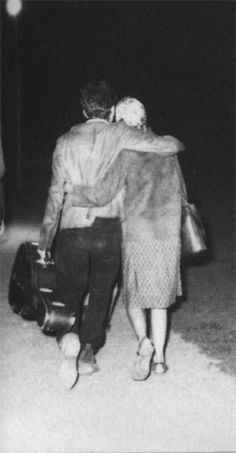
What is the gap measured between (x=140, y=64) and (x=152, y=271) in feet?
130

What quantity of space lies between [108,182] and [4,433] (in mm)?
1553

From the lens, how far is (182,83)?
135 feet

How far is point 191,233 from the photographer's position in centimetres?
426

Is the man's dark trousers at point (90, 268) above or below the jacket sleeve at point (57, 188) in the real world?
below

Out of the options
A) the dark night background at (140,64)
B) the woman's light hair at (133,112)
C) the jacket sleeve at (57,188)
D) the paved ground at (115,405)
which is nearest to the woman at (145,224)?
the woman's light hair at (133,112)

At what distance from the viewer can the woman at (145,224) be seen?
4.03 metres

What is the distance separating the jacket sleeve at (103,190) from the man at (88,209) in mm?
37

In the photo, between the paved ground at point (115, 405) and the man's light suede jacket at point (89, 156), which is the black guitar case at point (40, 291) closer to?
the paved ground at point (115, 405)

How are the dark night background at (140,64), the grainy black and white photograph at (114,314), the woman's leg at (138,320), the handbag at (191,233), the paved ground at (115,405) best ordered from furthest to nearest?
the dark night background at (140,64)
the woman's leg at (138,320)
the handbag at (191,233)
the grainy black and white photograph at (114,314)
the paved ground at (115,405)

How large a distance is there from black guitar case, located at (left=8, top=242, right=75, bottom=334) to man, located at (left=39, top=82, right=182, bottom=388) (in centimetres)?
14

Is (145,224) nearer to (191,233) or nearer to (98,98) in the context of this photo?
(191,233)

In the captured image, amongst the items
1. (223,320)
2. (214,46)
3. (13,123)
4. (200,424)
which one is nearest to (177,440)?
(200,424)

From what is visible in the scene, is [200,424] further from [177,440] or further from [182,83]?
[182,83]

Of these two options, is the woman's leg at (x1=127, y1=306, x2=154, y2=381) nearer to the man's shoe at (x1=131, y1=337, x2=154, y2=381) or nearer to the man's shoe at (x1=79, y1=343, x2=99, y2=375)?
the man's shoe at (x1=131, y1=337, x2=154, y2=381)
